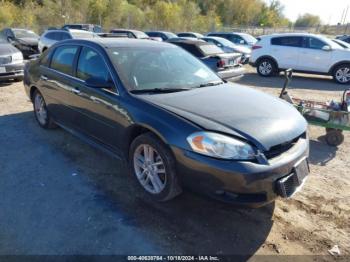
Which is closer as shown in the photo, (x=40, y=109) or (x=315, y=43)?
(x=40, y=109)

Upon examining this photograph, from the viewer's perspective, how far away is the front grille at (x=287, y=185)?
9.05 feet

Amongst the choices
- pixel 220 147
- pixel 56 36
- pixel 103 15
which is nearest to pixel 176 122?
pixel 220 147

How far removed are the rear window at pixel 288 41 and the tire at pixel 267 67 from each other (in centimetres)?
73

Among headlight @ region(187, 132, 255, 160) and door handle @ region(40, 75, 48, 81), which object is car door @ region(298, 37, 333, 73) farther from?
headlight @ region(187, 132, 255, 160)

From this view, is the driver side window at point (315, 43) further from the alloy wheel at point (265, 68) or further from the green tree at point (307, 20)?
the green tree at point (307, 20)

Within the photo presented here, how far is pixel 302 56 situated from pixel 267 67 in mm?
1415

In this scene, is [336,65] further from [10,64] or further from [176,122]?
[10,64]

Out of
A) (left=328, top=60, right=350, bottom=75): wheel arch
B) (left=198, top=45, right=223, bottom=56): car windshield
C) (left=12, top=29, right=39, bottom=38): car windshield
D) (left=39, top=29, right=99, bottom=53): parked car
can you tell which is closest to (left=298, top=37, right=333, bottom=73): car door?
(left=328, top=60, right=350, bottom=75): wheel arch

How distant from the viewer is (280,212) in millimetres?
3346

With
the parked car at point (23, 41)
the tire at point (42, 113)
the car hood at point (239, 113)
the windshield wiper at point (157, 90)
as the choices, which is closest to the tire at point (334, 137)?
the car hood at point (239, 113)

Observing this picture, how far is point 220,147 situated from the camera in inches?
108

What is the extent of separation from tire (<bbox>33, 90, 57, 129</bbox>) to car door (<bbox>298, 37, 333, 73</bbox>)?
9922 millimetres

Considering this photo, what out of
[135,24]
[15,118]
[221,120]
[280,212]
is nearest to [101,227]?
[221,120]

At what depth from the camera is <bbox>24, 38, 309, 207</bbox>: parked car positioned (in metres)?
2.74
